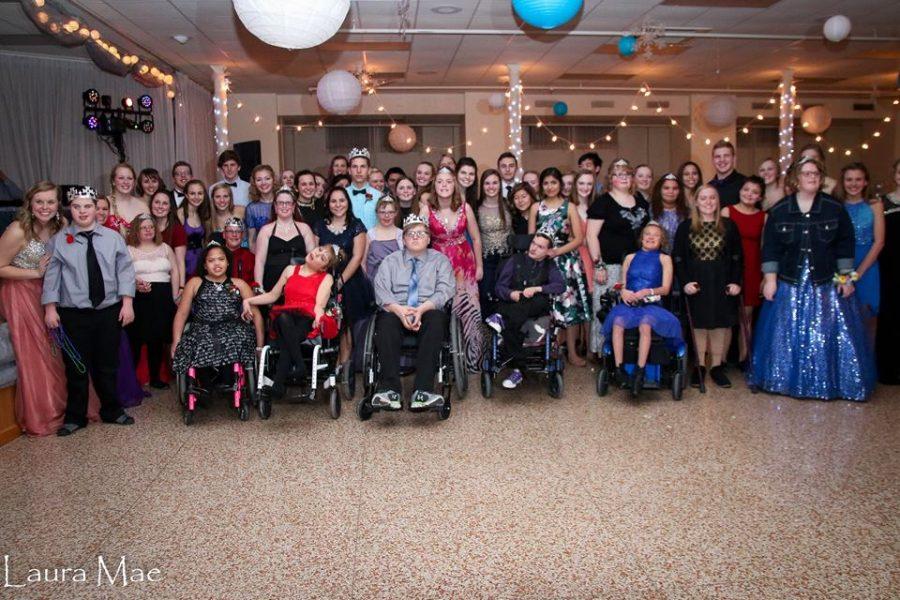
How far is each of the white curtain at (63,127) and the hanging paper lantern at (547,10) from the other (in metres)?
5.89

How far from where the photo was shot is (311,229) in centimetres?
471

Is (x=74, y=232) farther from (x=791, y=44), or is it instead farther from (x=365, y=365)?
(x=791, y=44)

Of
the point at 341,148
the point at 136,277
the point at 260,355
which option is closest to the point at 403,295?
the point at 260,355

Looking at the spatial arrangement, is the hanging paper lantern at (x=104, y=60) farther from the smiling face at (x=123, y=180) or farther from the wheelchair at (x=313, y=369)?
the wheelchair at (x=313, y=369)

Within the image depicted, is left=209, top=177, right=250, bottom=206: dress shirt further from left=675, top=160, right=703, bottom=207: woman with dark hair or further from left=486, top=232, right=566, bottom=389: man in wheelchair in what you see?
left=675, top=160, right=703, bottom=207: woman with dark hair

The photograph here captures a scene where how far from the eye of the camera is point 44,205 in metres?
3.68

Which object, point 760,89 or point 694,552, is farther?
point 760,89

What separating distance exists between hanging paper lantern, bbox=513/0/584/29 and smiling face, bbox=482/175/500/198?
1187 millimetres

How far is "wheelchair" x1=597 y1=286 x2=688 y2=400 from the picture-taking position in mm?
3990

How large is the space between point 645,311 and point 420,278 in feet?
4.44

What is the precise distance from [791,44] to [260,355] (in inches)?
310

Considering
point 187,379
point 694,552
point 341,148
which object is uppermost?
point 341,148

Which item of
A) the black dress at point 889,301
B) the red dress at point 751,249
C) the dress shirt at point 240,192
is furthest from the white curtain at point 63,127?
the black dress at point 889,301

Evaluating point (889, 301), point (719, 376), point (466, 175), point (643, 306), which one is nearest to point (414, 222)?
point (466, 175)
